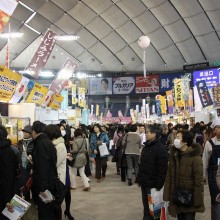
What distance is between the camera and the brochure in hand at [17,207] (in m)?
4.20

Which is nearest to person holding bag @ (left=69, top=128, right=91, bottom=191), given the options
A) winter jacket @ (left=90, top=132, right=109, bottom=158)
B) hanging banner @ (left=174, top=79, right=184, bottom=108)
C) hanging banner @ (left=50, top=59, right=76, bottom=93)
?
winter jacket @ (left=90, top=132, right=109, bottom=158)

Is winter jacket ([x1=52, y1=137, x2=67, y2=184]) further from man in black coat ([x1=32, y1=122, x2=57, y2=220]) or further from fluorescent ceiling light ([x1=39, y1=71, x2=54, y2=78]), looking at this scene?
fluorescent ceiling light ([x1=39, y1=71, x2=54, y2=78])

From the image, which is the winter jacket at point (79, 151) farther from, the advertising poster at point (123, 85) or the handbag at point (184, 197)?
the advertising poster at point (123, 85)

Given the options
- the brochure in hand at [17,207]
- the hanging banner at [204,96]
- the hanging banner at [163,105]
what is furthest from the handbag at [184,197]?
the hanging banner at [163,105]

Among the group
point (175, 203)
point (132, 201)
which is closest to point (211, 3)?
point (132, 201)

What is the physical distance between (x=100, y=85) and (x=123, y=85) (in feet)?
8.32

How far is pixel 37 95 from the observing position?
11.8 metres

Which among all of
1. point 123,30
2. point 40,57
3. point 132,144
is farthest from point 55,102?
point 123,30

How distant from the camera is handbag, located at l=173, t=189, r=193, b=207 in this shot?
438 centimetres

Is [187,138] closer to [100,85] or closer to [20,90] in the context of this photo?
[20,90]

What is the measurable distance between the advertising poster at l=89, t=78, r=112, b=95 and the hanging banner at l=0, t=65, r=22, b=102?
103 ft

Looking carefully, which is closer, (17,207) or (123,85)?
(17,207)

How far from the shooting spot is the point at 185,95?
21.2 metres

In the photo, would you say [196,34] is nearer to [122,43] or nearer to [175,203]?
[122,43]
